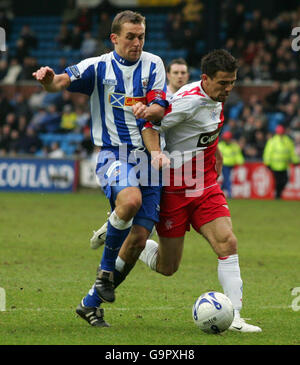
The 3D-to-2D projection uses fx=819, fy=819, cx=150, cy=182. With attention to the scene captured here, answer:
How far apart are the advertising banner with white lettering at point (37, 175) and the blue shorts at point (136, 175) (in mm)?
15568

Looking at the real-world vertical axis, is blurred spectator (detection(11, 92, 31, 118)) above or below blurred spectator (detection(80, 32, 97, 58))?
below

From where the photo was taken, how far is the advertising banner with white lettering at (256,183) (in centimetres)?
2178

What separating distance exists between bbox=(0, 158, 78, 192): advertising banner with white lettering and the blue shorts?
1557 cm

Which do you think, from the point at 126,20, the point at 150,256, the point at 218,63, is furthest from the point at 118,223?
the point at 126,20

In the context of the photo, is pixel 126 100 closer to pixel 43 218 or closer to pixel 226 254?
pixel 226 254

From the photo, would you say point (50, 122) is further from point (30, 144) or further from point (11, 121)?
point (30, 144)

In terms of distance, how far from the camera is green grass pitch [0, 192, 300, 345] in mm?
6188

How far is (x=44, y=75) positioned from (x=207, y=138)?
4.93 ft

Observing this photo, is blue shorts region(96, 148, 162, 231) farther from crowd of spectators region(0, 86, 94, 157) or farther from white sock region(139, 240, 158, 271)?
crowd of spectators region(0, 86, 94, 157)

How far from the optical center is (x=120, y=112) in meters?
6.79

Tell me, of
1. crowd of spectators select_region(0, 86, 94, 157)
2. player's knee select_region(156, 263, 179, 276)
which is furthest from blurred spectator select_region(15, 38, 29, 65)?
player's knee select_region(156, 263, 179, 276)

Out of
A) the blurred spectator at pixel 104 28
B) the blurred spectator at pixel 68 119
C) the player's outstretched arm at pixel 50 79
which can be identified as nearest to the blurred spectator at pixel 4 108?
the blurred spectator at pixel 68 119

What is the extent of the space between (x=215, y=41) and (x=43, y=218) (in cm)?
1151

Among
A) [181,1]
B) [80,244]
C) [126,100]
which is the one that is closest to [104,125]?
[126,100]
